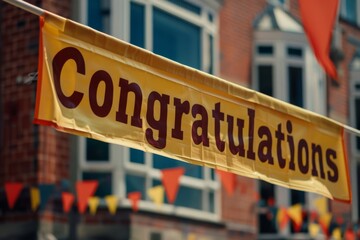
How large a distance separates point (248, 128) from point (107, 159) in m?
8.10

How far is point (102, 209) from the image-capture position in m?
16.0

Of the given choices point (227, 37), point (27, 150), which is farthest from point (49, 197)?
point (227, 37)

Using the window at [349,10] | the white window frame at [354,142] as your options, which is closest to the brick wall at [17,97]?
the white window frame at [354,142]

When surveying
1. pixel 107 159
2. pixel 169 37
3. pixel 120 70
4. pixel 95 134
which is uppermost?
pixel 169 37

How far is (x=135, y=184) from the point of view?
16.2 m

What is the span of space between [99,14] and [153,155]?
2.55 m

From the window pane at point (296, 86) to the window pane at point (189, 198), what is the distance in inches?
164

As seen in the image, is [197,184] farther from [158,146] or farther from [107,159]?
[158,146]

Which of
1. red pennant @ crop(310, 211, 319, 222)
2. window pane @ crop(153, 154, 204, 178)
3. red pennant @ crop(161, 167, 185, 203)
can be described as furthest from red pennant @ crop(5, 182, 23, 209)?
red pennant @ crop(310, 211, 319, 222)

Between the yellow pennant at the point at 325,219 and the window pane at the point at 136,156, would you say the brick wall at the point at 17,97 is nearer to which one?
the window pane at the point at 136,156

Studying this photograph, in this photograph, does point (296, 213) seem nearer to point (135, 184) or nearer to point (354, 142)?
point (135, 184)

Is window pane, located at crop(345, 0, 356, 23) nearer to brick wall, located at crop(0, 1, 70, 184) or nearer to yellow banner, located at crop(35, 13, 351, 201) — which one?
brick wall, located at crop(0, 1, 70, 184)

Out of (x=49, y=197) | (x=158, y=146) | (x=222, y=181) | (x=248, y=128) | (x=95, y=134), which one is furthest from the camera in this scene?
(x=222, y=181)

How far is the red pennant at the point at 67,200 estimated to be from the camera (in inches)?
597
